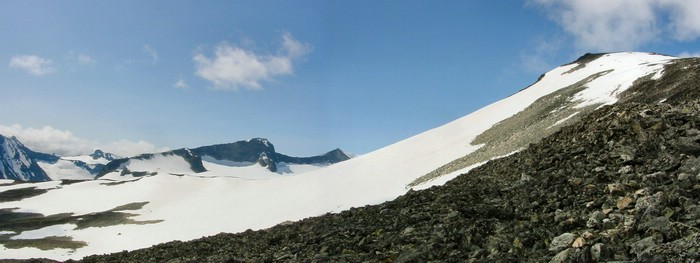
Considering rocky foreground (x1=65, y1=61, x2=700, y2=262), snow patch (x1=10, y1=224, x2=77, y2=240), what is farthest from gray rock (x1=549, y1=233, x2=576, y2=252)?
snow patch (x1=10, y1=224, x2=77, y2=240)

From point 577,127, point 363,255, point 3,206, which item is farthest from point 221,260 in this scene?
point 3,206

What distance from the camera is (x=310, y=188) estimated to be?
6950 cm

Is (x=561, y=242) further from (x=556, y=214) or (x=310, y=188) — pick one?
(x=310, y=188)

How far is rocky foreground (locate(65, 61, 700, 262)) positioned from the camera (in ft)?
34.2

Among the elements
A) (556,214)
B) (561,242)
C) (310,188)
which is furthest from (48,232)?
(561,242)

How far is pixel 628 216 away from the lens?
11.7 metres

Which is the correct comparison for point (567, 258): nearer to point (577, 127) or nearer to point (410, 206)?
point (410, 206)

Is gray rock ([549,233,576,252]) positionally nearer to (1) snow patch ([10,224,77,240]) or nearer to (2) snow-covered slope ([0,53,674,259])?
(2) snow-covered slope ([0,53,674,259])

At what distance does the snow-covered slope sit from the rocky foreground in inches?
846

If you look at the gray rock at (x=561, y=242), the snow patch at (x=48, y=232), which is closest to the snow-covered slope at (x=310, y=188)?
the snow patch at (x=48, y=232)

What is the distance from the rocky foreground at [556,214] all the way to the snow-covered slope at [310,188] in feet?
70.5

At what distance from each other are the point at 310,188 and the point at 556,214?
5763 centimetres

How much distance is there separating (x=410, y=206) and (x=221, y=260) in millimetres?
7941

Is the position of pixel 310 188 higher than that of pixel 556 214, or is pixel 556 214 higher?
pixel 310 188
